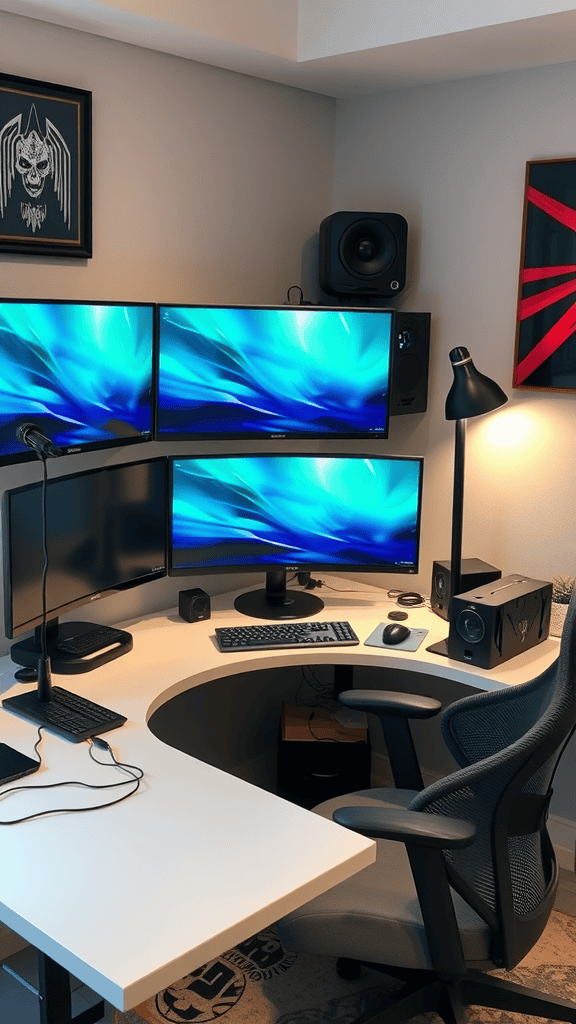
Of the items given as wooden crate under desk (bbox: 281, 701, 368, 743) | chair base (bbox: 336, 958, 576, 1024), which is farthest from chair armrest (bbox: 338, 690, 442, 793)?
wooden crate under desk (bbox: 281, 701, 368, 743)

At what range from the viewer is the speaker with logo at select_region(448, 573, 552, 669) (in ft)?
8.07

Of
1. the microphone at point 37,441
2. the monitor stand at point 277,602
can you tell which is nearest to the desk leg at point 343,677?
the monitor stand at point 277,602

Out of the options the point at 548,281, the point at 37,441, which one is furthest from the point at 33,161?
the point at 548,281

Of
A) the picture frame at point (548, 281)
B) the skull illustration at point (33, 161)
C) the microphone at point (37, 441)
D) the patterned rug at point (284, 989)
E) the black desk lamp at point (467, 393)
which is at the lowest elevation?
the patterned rug at point (284, 989)

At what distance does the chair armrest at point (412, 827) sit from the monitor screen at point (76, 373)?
3.66 feet

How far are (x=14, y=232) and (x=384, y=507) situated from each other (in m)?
1.22

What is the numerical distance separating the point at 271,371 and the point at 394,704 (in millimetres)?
999

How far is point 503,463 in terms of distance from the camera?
3002 mm

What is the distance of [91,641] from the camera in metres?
2.47

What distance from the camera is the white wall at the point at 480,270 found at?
285cm

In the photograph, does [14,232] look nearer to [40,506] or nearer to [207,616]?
[40,506]

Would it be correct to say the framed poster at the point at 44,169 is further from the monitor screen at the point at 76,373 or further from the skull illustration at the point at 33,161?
the monitor screen at the point at 76,373

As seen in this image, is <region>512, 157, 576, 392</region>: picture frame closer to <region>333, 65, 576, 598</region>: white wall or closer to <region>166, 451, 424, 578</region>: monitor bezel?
<region>333, 65, 576, 598</region>: white wall

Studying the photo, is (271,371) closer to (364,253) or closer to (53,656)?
(364,253)
